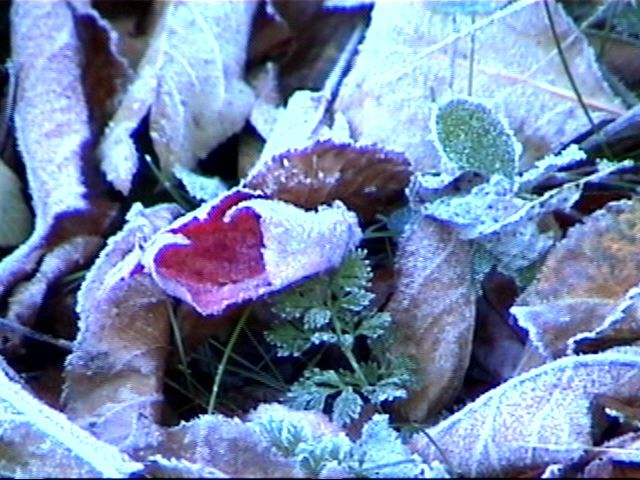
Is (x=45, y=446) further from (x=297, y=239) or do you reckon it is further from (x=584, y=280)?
(x=584, y=280)

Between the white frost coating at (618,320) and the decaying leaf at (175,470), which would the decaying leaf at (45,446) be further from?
the white frost coating at (618,320)

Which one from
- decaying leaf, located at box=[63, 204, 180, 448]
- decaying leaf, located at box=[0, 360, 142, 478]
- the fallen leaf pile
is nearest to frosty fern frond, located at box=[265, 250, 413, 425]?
the fallen leaf pile

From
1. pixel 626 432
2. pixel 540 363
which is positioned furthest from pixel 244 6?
pixel 626 432

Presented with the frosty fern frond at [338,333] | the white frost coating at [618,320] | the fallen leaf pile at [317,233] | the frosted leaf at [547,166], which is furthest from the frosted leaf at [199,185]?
the white frost coating at [618,320]

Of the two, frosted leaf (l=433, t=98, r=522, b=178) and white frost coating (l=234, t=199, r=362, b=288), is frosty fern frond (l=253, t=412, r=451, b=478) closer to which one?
white frost coating (l=234, t=199, r=362, b=288)

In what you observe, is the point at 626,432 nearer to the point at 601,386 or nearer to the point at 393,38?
the point at 601,386

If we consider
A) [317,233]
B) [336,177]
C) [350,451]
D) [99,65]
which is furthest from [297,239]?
[99,65]
